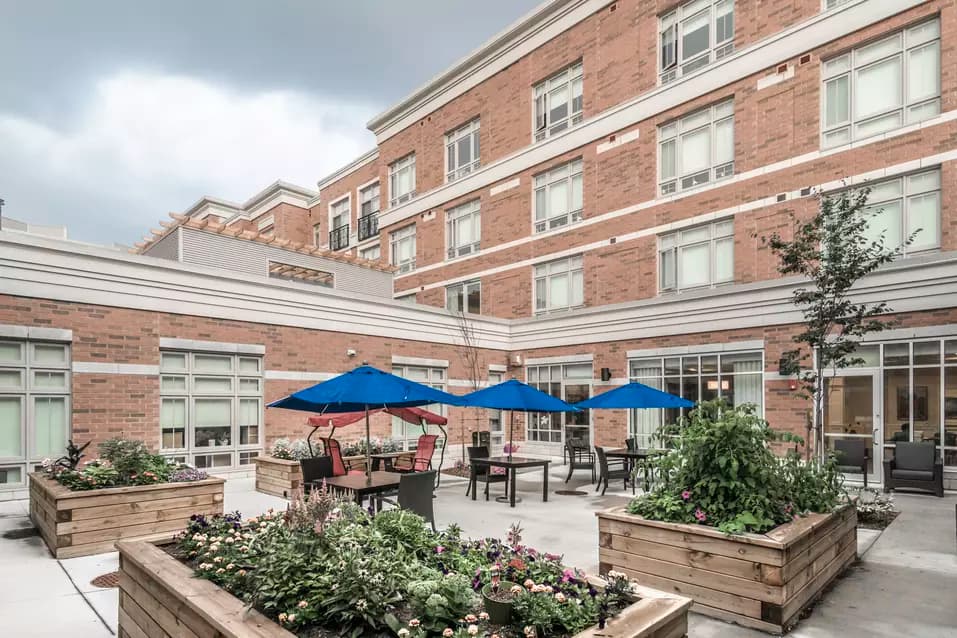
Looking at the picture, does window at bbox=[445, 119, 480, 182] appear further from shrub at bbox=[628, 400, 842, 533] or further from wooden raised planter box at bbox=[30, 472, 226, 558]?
shrub at bbox=[628, 400, 842, 533]

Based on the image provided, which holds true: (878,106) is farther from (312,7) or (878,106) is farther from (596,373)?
(312,7)

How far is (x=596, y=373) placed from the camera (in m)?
17.1

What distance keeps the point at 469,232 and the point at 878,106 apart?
12916 mm

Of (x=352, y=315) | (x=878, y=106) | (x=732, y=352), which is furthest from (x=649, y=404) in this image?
(x=878, y=106)

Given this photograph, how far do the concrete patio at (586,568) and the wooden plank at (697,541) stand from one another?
0.59 meters

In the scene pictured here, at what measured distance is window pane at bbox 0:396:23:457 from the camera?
961 cm

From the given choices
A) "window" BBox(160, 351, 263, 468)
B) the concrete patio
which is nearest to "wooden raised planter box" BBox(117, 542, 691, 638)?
the concrete patio

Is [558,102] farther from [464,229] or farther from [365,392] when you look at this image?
[365,392]

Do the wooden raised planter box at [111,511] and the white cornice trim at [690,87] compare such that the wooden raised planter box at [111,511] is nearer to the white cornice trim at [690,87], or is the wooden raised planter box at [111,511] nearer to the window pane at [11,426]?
the window pane at [11,426]

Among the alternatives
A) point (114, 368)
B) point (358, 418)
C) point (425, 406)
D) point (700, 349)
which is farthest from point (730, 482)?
point (425, 406)

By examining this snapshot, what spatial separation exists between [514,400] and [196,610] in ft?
24.7

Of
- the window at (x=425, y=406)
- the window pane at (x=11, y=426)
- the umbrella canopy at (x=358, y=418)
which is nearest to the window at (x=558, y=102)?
the window at (x=425, y=406)

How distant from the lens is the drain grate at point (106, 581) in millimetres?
5762

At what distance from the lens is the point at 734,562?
16.2 ft
